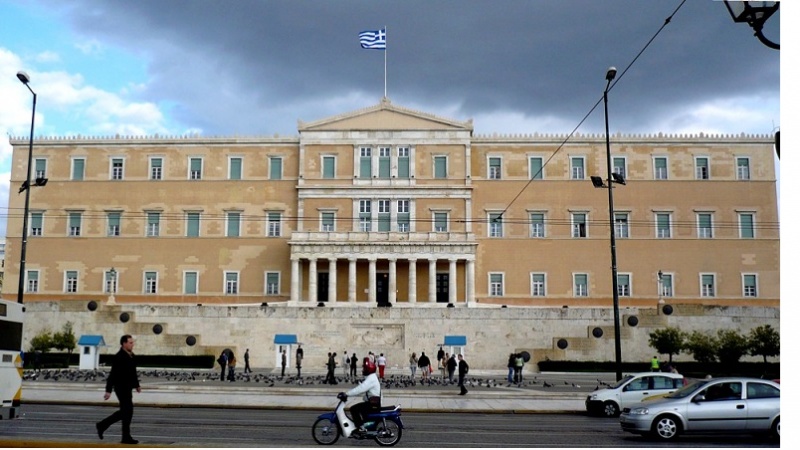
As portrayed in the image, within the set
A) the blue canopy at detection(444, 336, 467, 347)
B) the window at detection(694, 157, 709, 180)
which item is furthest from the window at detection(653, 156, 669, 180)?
the blue canopy at detection(444, 336, 467, 347)

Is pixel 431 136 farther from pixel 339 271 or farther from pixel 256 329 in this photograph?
pixel 256 329

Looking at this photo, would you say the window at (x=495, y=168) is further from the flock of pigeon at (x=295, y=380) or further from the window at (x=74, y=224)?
the window at (x=74, y=224)

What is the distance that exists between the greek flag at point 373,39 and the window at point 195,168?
1630 centimetres

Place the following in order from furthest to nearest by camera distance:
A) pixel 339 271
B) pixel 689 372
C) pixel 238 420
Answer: pixel 339 271 → pixel 689 372 → pixel 238 420

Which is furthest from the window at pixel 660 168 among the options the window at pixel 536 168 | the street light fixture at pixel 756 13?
the street light fixture at pixel 756 13

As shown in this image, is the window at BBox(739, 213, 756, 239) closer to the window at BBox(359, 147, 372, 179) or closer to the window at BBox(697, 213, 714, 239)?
the window at BBox(697, 213, 714, 239)

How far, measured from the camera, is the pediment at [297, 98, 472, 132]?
57.2m

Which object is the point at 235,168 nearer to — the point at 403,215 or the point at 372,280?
the point at 403,215

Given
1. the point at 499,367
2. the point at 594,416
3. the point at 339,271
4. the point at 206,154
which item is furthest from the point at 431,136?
the point at 594,416

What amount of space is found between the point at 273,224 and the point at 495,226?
51.2 feet

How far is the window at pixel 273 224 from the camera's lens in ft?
187

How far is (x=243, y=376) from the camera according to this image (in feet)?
115

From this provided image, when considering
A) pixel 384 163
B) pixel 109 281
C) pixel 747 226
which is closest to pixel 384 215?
pixel 384 163

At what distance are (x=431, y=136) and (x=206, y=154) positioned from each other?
1624 centimetres
